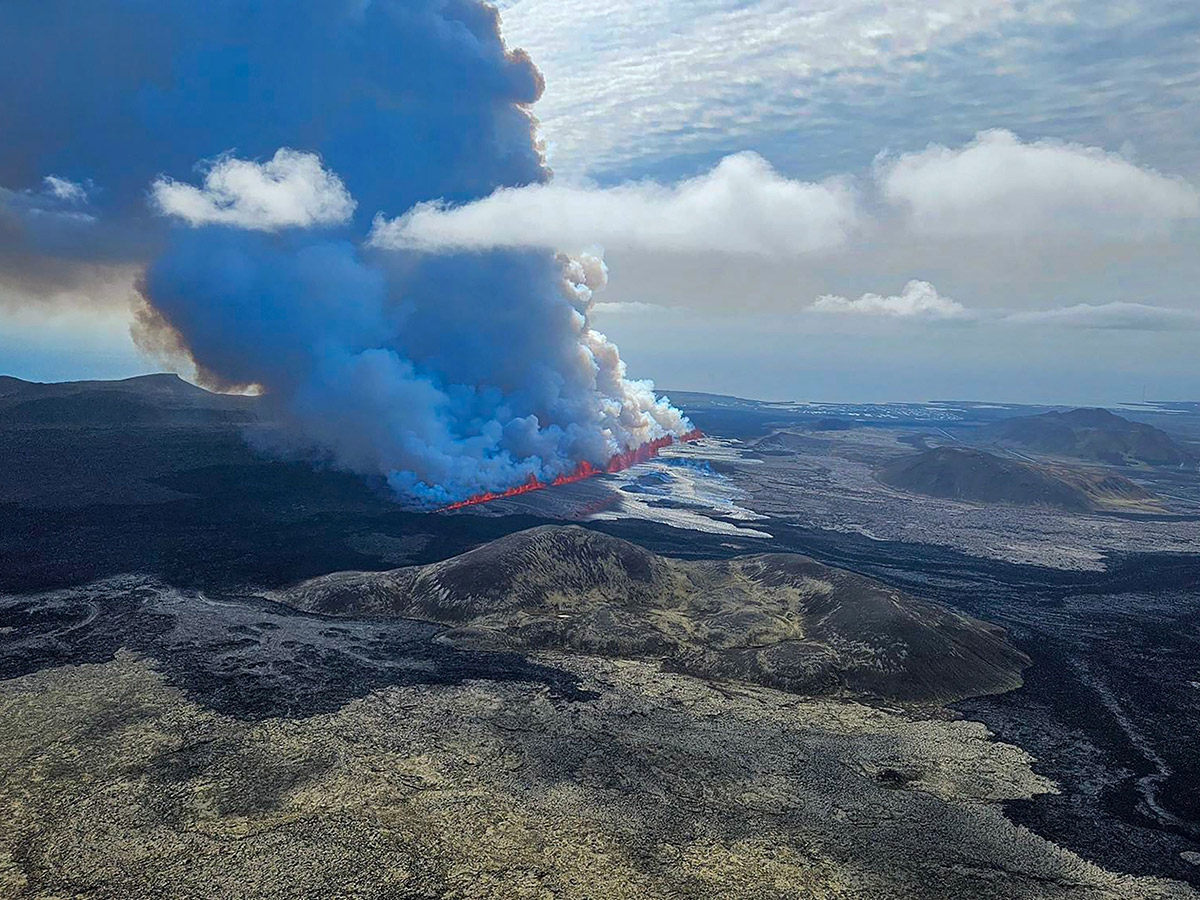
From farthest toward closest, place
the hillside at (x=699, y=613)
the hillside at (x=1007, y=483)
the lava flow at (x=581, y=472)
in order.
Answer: the hillside at (x=1007, y=483), the lava flow at (x=581, y=472), the hillside at (x=699, y=613)

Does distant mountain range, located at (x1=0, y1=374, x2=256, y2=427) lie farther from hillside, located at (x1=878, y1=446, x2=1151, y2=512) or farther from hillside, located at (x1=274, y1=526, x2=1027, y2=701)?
hillside, located at (x1=878, y1=446, x2=1151, y2=512)

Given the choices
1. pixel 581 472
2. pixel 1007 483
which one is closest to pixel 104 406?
pixel 581 472

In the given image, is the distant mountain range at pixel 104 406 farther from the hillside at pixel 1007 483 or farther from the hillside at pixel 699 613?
the hillside at pixel 1007 483

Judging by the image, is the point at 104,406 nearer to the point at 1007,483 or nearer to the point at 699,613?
the point at 699,613

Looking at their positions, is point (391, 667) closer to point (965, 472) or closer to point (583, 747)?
point (583, 747)

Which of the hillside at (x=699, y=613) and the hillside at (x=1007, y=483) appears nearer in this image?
the hillside at (x=699, y=613)

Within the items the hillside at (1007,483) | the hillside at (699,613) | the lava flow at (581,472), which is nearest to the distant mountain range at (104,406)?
the lava flow at (581,472)

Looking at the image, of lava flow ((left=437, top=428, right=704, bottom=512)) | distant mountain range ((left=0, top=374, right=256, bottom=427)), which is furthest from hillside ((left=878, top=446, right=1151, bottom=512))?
distant mountain range ((left=0, top=374, right=256, bottom=427))
